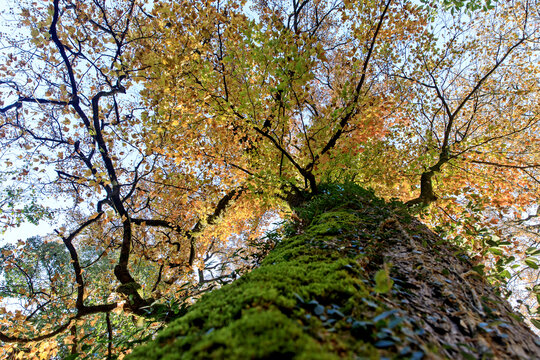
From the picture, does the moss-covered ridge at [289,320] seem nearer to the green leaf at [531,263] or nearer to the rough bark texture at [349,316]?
the rough bark texture at [349,316]

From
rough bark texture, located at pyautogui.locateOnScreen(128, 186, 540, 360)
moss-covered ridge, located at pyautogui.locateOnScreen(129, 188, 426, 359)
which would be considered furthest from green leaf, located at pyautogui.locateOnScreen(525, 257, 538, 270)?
moss-covered ridge, located at pyautogui.locateOnScreen(129, 188, 426, 359)

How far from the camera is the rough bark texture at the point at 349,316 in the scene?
84 cm

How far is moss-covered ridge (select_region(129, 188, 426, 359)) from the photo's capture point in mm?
798

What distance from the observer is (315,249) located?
2.12m

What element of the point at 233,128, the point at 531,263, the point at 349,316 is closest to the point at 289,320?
the point at 349,316

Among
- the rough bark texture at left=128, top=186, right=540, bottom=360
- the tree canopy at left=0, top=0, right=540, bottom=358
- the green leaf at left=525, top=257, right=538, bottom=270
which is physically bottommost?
the green leaf at left=525, top=257, right=538, bottom=270

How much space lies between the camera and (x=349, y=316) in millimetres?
1082

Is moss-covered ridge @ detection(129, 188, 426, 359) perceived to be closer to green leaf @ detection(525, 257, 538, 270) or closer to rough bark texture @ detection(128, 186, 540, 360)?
rough bark texture @ detection(128, 186, 540, 360)

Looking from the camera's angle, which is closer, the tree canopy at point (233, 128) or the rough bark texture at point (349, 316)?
the rough bark texture at point (349, 316)

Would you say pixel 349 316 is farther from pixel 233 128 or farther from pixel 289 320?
pixel 233 128

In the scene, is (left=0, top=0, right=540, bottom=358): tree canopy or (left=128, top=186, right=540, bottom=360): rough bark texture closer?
(left=128, top=186, right=540, bottom=360): rough bark texture

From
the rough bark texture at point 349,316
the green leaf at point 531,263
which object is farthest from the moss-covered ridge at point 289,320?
the green leaf at point 531,263

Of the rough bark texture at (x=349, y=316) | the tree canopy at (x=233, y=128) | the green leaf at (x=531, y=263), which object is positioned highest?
the tree canopy at (x=233, y=128)

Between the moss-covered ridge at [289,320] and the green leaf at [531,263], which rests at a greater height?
the moss-covered ridge at [289,320]
